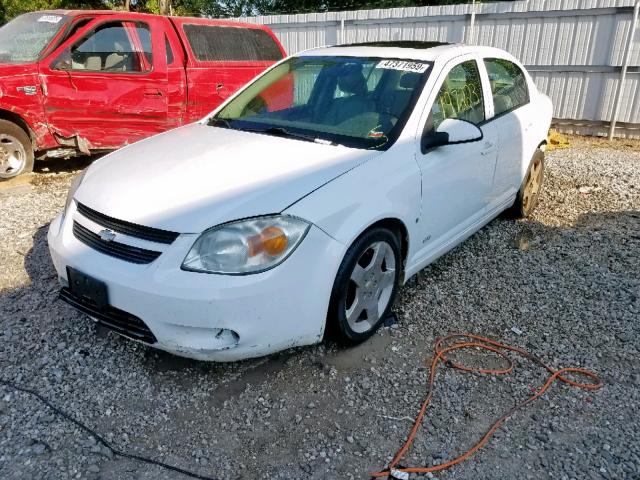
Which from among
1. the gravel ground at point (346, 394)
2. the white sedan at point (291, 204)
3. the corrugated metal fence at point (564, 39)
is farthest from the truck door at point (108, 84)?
the corrugated metal fence at point (564, 39)

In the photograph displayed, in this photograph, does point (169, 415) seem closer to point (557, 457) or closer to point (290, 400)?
point (290, 400)

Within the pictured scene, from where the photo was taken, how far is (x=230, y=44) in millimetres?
7344

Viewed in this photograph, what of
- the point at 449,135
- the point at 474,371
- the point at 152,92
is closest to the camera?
the point at 474,371

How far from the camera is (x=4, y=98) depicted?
216 inches

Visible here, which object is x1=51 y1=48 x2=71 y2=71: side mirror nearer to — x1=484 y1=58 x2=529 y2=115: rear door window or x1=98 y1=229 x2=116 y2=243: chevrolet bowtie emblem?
Answer: x1=98 y1=229 x2=116 y2=243: chevrolet bowtie emblem

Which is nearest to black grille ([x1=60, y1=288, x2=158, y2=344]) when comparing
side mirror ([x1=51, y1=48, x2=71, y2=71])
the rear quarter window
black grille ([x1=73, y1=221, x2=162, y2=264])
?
black grille ([x1=73, y1=221, x2=162, y2=264])

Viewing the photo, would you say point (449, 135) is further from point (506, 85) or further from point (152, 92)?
point (152, 92)

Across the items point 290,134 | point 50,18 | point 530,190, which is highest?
point 50,18

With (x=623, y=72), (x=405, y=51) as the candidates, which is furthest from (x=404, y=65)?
(x=623, y=72)

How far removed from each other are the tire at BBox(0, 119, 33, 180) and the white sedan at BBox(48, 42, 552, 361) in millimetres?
3098

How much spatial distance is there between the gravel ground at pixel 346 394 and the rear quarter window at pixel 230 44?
4028mm

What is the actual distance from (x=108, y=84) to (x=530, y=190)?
483cm

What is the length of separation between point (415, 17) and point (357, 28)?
1386mm

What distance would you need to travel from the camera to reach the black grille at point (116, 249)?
244 centimetres
